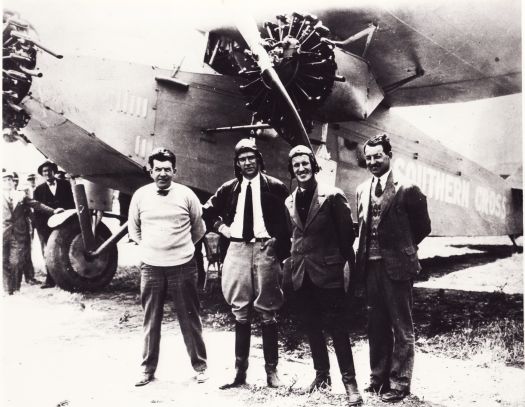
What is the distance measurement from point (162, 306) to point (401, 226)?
171cm

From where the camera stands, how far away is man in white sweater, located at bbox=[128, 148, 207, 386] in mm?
3301

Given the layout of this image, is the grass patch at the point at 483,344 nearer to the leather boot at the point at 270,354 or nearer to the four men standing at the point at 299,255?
the four men standing at the point at 299,255

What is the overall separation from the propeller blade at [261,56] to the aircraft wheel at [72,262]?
3510mm

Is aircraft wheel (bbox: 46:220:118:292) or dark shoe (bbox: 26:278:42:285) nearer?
aircraft wheel (bbox: 46:220:118:292)

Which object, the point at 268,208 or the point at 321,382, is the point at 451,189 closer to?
the point at 268,208

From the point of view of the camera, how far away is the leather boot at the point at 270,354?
Answer: 3.12 meters

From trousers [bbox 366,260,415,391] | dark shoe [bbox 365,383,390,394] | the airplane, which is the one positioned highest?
the airplane

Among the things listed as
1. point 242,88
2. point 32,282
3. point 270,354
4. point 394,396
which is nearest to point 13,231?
point 32,282

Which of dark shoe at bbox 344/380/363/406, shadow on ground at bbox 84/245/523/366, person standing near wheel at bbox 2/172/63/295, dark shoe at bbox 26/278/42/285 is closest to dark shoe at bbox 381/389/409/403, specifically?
dark shoe at bbox 344/380/363/406

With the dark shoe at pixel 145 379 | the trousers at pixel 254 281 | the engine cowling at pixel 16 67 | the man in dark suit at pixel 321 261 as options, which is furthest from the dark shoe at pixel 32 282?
the man in dark suit at pixel 321 261

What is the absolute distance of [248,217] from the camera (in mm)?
3270

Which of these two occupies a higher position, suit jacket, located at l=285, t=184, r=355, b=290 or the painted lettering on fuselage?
the painted lettering on fuselage

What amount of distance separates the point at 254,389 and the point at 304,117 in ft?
7.67

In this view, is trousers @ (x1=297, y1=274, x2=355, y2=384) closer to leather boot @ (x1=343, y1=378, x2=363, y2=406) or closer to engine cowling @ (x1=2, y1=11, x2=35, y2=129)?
leather boot @ (x1=343, y1=378, x2=363, y2=406)
